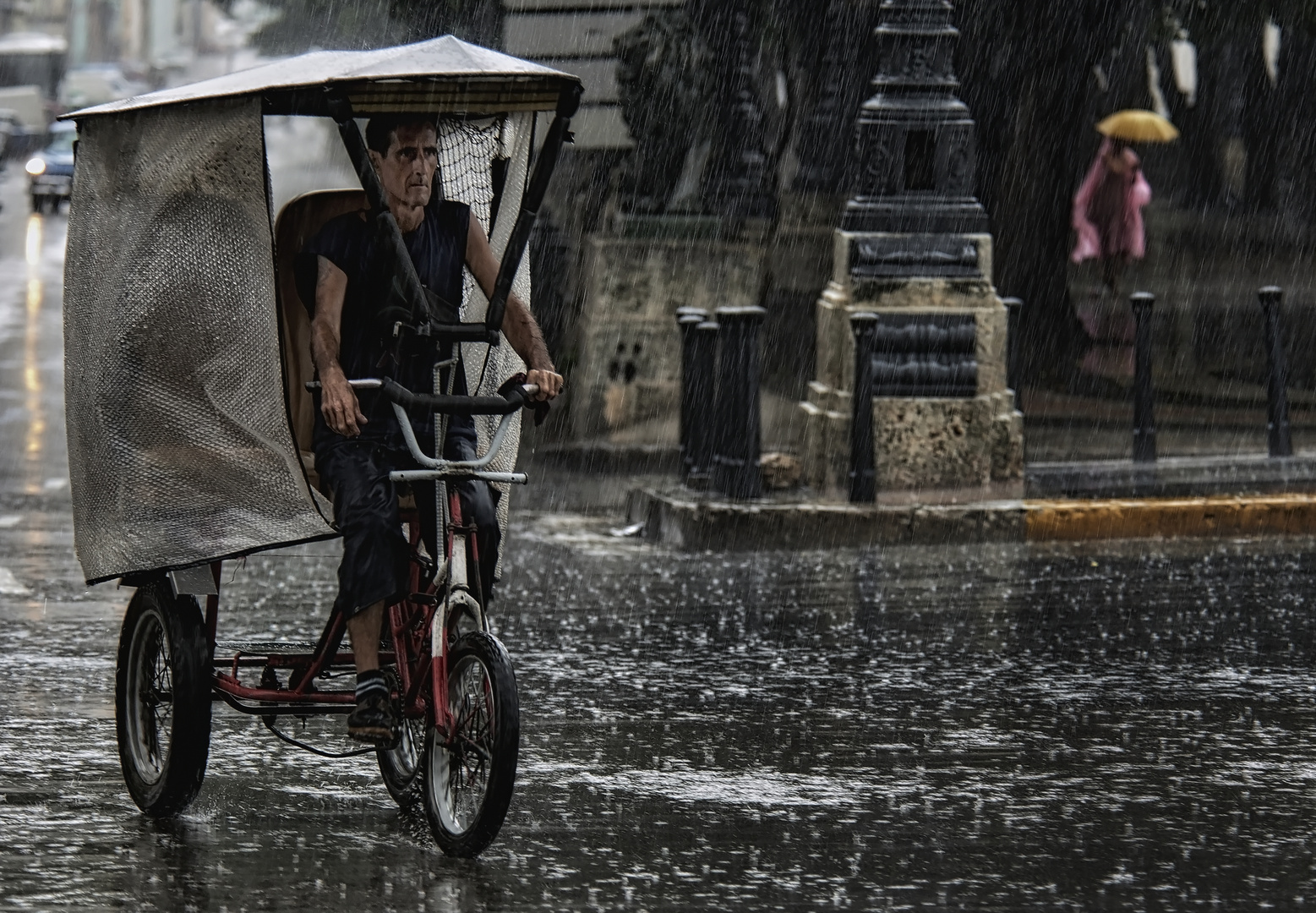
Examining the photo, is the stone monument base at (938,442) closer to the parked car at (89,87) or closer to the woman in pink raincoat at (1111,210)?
the woman in pink raincoat at (1111,210)

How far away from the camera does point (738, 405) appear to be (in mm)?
13000

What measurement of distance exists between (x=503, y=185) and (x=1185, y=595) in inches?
186

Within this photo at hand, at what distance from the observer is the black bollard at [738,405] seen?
42.3ft

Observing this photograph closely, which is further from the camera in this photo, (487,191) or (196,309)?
(487,191)

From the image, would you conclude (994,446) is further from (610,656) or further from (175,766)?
(175,766)

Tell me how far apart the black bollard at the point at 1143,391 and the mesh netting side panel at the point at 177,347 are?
8347 millimetres

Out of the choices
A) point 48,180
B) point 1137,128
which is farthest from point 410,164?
point 48,180

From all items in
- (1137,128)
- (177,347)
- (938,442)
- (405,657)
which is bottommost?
(938,442)

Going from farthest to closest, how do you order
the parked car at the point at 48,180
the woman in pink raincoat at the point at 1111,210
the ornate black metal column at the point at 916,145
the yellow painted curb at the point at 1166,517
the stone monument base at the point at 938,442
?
1. the parked car at the point at 48,180
2. the woman in pink raincoat at the point at 1111,210
3. the ornate black metal column at the point at 916,145
4. the stone monument base at the point at 938,442
5. the yellow painted curb at the point at 1166,517

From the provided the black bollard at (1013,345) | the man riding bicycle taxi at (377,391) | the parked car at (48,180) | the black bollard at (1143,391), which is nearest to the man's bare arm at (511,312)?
the man riding bicycle taxi at (377,391)

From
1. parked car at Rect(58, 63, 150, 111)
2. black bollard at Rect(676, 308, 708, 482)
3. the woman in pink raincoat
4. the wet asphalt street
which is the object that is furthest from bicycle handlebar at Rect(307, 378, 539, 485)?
parked car at Rect(58, 63, 150, 111)

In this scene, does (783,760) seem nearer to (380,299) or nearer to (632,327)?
(380,299)

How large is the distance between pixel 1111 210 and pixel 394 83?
1943cm

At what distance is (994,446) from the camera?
42.7 ft
